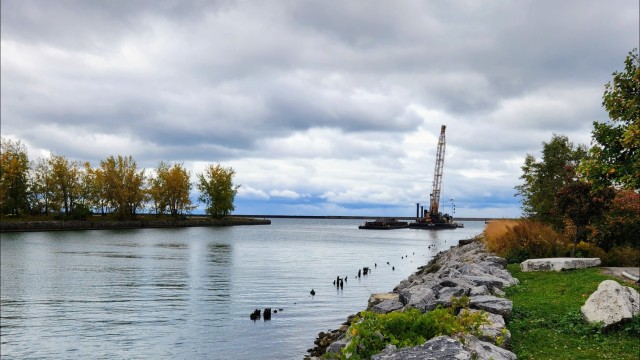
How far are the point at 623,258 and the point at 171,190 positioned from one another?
388 feet

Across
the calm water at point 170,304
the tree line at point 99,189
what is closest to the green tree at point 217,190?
the tree line at point 99,189

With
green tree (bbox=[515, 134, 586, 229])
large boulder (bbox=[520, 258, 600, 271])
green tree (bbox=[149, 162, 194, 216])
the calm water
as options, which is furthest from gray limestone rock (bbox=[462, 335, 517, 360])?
green tree (bbox=[149, 162, 194, 216])

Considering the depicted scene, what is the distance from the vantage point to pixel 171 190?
130 meters

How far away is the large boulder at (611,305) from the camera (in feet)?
37.0

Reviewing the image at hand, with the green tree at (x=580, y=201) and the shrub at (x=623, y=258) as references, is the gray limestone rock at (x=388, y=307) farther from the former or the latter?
the shrub at (x=623, y=258)

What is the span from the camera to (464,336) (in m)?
8.84

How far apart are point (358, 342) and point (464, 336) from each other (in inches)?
72.2

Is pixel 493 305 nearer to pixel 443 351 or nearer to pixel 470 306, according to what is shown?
pixel 470 306

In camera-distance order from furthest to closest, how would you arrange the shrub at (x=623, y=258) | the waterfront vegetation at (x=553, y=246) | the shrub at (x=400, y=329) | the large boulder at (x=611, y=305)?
the waterfront vegetation at (x=553, y=246)
the shrub at (x=623, y=258)
the large boulder at (x=611, y=305)
the shrub at (x=400, y=329)

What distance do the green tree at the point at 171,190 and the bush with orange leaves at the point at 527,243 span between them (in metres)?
111

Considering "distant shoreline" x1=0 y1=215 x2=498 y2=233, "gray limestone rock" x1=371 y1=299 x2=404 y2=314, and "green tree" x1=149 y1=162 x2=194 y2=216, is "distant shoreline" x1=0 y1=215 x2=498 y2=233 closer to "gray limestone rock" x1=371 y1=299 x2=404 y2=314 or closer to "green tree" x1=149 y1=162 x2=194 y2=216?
"green tree" x1=149 y1=162 x2=194 y2=216

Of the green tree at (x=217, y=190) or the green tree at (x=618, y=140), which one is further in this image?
the green tree at (x=217, y=190)

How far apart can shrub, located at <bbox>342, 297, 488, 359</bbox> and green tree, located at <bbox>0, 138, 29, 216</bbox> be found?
98977 millimetres

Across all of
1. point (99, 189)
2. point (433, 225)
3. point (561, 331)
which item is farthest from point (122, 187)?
point (561, 331)
